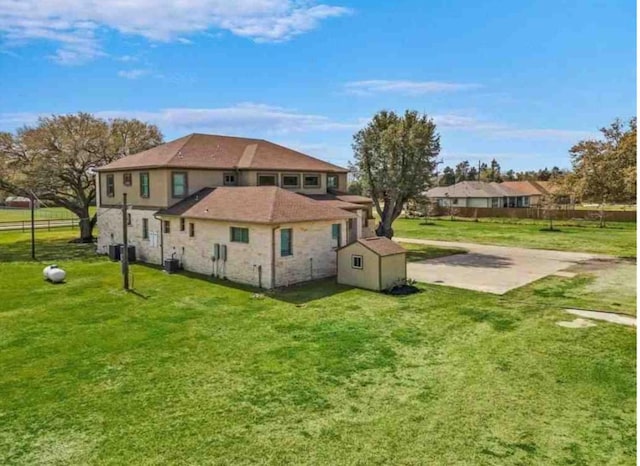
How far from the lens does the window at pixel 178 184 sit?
71.5ft

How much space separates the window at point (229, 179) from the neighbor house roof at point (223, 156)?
363 millimetres

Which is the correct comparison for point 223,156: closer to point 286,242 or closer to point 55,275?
point 286,242

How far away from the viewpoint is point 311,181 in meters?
25.8

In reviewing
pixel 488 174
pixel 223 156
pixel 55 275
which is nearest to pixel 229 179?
pixel 223 156

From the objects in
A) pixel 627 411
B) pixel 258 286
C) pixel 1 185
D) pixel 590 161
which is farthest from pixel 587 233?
pixel 1 185

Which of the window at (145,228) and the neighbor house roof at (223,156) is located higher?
the neighbor house roof at (223,156)

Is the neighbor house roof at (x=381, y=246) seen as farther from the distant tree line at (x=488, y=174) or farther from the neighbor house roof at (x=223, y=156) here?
the distant tree line at (x=488, y=174)

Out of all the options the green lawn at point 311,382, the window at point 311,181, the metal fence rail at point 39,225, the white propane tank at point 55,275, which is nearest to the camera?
the green lawn at point 311,382

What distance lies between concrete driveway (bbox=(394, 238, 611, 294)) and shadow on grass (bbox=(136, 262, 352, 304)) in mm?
3745

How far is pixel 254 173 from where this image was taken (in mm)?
23484

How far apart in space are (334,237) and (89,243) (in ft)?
62.0

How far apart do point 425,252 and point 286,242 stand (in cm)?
1213

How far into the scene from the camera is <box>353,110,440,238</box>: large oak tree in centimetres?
2616

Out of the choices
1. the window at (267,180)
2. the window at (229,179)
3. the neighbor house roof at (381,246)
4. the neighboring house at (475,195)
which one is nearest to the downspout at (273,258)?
the neighbor house roof at (381,246)
